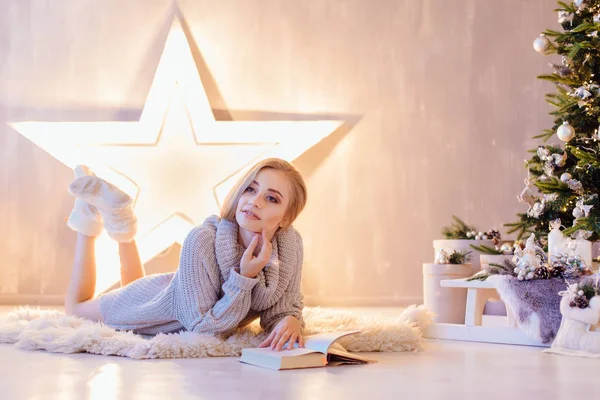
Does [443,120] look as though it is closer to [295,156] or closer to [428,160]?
[428,160]

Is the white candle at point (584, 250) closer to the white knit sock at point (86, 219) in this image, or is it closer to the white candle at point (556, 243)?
the white candle at point (556, 243)

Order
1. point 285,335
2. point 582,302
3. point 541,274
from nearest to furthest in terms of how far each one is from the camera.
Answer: point 285,335 < point 582,302 < point 541,274

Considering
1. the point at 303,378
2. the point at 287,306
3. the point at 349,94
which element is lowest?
the point at 303,378

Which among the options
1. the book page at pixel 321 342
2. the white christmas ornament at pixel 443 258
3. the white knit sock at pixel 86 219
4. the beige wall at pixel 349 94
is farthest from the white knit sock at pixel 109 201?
the beige wall at pixel 349 94

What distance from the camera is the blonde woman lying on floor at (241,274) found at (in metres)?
2.13

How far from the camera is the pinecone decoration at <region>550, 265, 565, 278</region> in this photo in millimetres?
2545

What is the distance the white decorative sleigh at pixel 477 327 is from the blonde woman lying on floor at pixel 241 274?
0.69 metres

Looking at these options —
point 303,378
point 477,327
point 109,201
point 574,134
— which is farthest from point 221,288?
point 574,134

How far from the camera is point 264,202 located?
2189 millimetres

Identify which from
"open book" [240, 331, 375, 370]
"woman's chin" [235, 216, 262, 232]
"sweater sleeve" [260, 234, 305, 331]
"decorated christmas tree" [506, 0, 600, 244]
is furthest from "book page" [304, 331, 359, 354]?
"decorated christmas tree" [506, 0, 600, 244]

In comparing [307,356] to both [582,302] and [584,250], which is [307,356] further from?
[584,250]

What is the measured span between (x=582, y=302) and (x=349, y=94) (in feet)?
7.42

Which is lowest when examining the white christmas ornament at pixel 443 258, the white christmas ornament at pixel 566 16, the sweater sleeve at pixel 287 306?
the sweater sleeve at pixel 287 306

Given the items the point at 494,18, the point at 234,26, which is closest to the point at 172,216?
the point at 234,26
